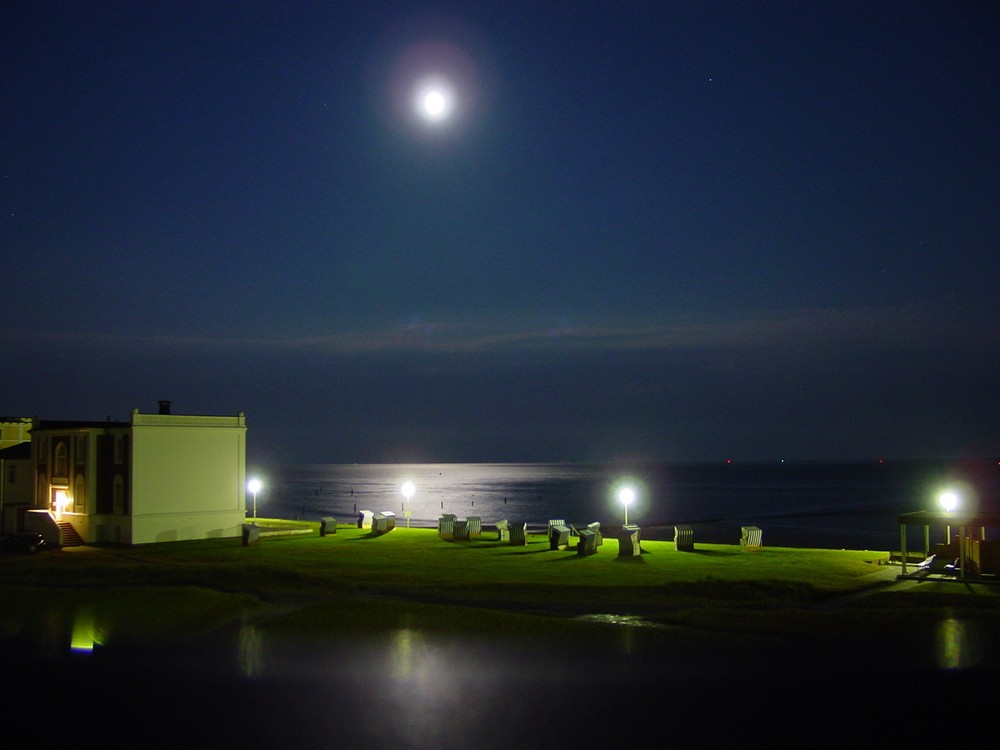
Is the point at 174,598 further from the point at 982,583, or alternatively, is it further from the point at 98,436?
the point at 982,583

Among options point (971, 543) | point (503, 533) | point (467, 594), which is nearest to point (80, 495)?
point (503, 533)

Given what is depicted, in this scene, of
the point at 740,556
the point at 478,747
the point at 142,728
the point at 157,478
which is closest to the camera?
the point at 478,747

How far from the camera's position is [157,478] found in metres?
42.0

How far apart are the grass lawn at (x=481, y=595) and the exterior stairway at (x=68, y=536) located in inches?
150

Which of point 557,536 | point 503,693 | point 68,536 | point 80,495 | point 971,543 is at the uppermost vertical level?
point 80,495

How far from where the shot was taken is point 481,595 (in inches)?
991

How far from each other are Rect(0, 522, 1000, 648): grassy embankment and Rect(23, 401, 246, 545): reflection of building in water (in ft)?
13.1

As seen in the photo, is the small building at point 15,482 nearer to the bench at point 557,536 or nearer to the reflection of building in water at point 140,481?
the reflection of building in water at point 140,481

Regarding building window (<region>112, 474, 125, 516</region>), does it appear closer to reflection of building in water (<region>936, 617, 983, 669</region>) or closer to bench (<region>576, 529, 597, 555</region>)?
bench (<region>576, 529, 597, 555</region>)

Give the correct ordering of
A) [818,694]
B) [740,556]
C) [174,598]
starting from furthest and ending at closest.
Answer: [740,556], [174,598], [818,694]

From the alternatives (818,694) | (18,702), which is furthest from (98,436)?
(818,694)

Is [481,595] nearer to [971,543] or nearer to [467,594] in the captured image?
[467,594]

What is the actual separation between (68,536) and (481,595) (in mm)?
25949

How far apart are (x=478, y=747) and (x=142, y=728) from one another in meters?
5.35
